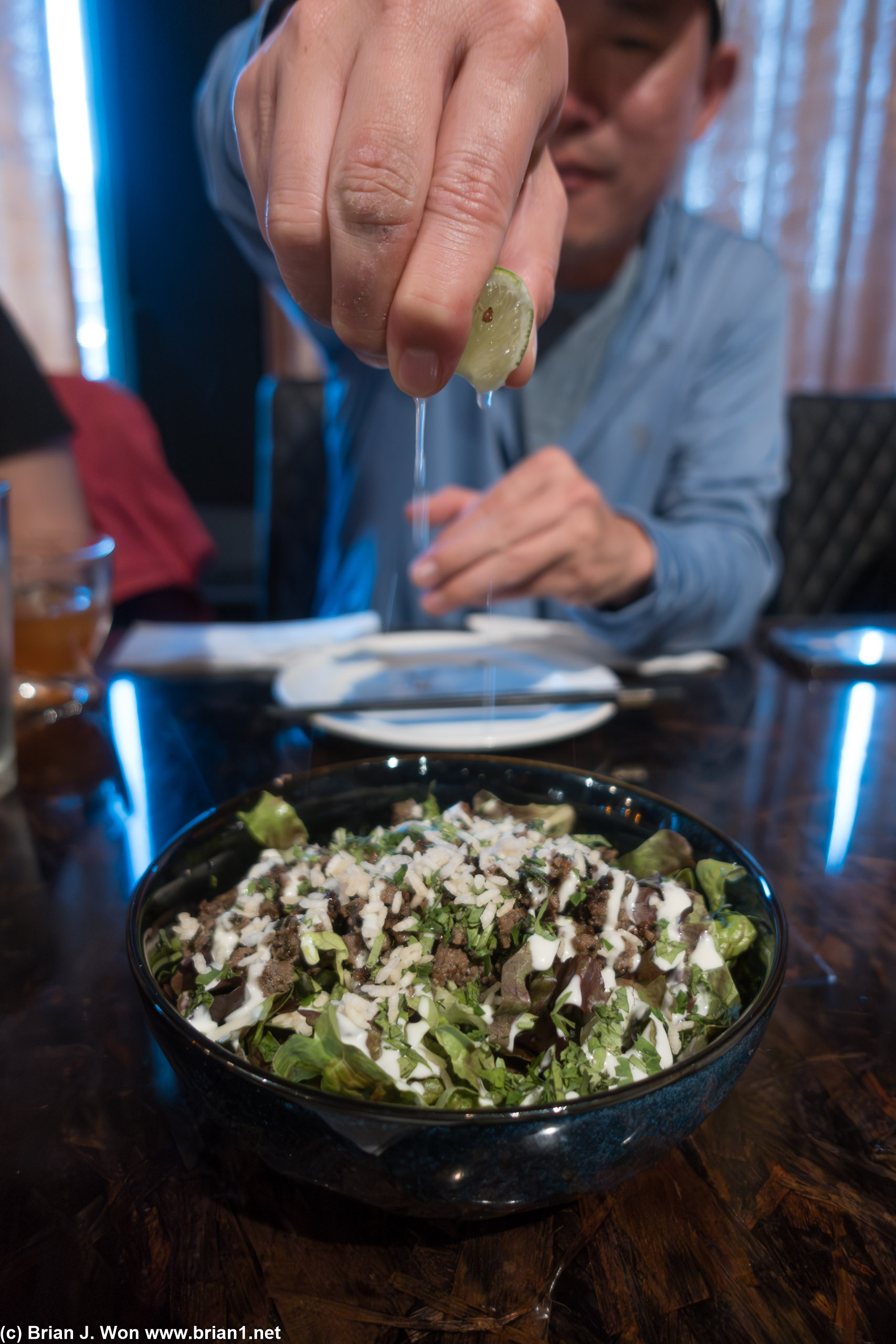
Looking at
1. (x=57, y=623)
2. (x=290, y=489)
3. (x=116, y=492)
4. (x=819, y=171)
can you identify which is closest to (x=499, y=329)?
(x=57, y=623)

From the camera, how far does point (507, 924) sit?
447 mm

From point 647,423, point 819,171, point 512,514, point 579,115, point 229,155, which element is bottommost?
point 512,514

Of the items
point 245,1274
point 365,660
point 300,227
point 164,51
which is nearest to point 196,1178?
point 245,1274

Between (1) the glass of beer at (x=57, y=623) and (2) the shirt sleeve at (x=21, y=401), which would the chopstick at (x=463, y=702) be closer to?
(1) the glass of beer at (x=57, y=623)

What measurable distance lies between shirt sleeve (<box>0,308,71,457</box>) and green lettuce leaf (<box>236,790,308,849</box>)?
135 centimetres

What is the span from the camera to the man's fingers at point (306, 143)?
0.53 metres

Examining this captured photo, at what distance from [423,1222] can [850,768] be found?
2.22 ft

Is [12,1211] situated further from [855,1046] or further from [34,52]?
[34,52]

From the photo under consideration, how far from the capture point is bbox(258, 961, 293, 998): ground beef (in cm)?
42

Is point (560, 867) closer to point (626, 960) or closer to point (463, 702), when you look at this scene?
point (626, 960)

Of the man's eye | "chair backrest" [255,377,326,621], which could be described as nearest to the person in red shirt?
"chair backrest" [255,377,326,621]

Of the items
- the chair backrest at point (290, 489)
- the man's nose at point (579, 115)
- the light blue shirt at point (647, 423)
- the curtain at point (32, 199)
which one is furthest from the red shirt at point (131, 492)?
the man's nose at point (579, 115)

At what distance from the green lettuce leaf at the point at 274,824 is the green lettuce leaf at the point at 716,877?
0.25m

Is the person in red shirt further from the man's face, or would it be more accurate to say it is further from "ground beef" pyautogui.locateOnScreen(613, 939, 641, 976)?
"ground beef" pyautogui.locateOnScreen(613, 939, 641, 976)
